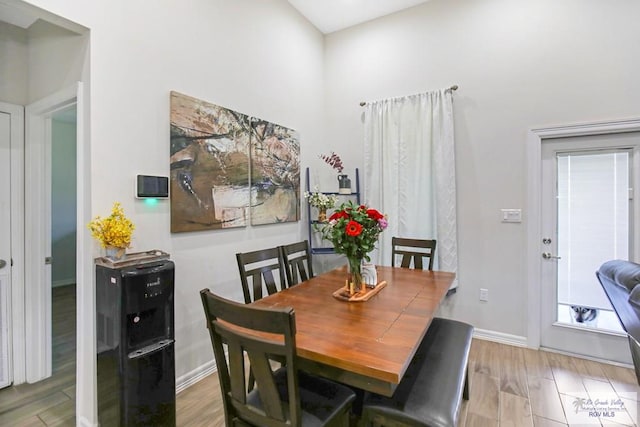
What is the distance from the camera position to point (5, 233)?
2.44 metres

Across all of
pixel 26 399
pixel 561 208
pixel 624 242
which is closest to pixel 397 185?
pixel 561 208

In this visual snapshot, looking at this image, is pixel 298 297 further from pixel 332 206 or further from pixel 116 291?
pixel 332 206

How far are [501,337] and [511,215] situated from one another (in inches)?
49.5

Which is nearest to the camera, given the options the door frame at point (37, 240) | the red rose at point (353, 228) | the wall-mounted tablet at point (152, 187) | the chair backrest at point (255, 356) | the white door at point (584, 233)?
the chair backrest at point (255, 356)

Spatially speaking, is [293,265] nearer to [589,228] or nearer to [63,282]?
[589,228]

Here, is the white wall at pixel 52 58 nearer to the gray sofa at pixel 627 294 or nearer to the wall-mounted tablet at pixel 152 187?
the wall-mounted tablet at pixel 152 187

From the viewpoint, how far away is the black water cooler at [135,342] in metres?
1.76

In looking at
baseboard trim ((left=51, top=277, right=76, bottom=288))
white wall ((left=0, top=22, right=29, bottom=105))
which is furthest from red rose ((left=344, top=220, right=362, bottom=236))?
baseboard trim ((left=51, top=277, right=76, bottom=288))

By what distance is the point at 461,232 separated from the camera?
138 inches

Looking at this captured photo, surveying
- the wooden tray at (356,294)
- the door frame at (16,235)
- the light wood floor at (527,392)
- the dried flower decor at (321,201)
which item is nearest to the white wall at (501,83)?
the light wood floor at (527,392)

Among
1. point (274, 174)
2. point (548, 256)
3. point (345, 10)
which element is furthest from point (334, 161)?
point (548, 256)

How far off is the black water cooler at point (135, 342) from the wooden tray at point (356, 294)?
1037 millimetres

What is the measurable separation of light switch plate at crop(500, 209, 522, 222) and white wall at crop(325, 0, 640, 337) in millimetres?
50

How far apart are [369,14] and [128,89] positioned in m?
3.02
